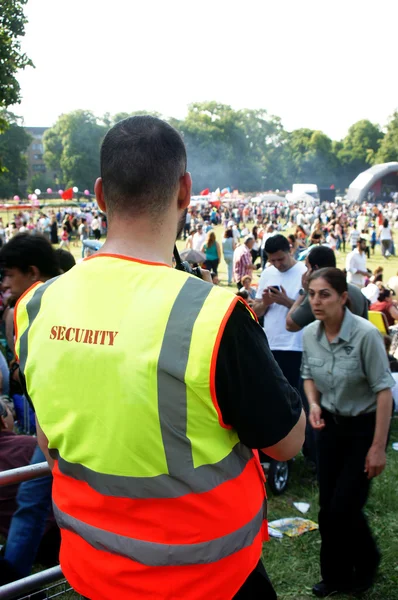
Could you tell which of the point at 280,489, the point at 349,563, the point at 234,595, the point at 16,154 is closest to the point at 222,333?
the point at 234,595

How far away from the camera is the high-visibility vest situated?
4.55ft

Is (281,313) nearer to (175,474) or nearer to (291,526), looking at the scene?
(291,526)

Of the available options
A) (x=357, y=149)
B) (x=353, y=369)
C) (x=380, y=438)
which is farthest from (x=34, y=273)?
(x=357, y=149)

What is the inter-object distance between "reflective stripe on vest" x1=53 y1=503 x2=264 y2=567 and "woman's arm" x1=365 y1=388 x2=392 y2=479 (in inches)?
83.6

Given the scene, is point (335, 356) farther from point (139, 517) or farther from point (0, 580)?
point (139, 517)

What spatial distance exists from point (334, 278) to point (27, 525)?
2.26 m

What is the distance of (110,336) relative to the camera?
4.67ft

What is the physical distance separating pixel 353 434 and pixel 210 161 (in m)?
108

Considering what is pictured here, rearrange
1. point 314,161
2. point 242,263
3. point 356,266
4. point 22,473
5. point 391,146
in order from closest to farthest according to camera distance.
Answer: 1. point 22,473
2. point 242,263
3. point 356,266
4. point 391,146
5. point 314,161

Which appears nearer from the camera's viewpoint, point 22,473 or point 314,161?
point 22,473

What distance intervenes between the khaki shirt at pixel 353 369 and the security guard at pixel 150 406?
212 cm

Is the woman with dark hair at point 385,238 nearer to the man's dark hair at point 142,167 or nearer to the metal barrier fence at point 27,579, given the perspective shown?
the metal barrier fence at point 27,579

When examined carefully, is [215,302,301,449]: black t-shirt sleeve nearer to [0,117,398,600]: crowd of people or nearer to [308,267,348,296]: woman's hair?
[0,117,398,600]: crowd of people

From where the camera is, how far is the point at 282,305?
6.05 metres
